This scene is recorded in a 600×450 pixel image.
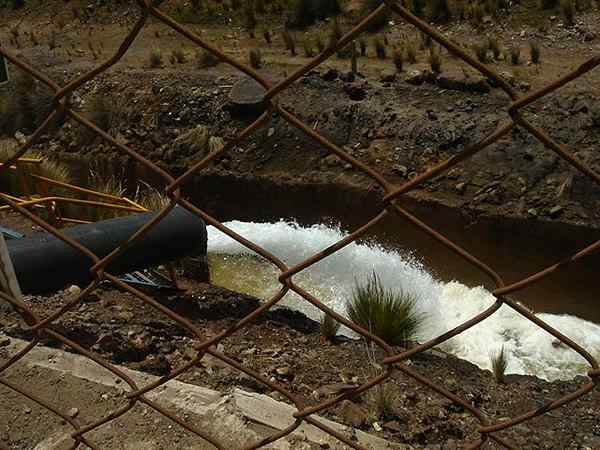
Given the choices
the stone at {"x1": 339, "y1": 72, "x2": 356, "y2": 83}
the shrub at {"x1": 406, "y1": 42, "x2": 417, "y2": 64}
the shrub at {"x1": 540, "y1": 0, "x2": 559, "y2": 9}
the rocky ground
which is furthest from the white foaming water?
the shrub at {"x1": 540, "y1": 0, "x2": 559, "y2": 9}

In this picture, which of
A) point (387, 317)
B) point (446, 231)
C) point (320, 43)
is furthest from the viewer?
point (320, 43)

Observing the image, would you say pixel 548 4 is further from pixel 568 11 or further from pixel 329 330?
pixel 329 330

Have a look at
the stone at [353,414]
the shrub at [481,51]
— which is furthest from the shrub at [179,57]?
the stone at [353,414]

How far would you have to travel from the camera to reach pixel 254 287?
25.3 ft

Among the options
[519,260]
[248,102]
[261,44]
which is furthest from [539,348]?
[261,44]

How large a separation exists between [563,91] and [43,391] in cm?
914

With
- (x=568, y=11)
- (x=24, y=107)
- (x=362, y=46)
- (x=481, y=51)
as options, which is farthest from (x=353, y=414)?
(x=568, y=11)

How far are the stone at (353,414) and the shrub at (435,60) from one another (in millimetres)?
8634

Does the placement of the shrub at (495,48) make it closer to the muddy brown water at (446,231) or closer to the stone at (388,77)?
the stone at (388,77)

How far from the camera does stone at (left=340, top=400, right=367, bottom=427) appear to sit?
131 inches

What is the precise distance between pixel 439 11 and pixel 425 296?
844 centimetres

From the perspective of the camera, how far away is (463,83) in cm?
1066

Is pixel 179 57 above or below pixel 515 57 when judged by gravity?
below

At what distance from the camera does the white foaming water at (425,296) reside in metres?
6.34
